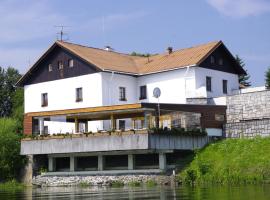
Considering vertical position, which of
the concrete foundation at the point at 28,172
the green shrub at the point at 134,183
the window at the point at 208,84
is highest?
the window at the point at 208,84

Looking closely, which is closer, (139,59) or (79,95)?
(79,95)

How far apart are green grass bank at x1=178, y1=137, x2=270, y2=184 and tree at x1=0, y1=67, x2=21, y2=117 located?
43.9 meters

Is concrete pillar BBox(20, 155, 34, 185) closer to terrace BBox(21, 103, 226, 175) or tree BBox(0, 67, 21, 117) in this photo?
terrace BBox(21, 103, 226, 175)

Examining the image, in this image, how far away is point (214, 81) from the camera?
4762 cm

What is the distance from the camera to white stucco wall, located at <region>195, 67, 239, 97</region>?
149 ft

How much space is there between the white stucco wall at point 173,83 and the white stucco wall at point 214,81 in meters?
0.55

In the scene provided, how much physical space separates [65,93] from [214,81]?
12.5 meters

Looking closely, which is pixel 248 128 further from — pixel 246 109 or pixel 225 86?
pixel 225 86

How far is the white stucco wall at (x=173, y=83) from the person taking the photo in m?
45.6

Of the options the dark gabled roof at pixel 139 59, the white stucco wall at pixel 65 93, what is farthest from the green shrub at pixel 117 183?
the dark gabled roof at pixel 139 59

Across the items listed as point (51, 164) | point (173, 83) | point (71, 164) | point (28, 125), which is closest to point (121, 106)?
point (71, 164)

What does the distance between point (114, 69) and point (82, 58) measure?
2807mm

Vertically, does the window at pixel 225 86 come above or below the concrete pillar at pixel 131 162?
above

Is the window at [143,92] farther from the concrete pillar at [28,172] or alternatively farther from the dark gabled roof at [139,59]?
the concrete pillar at [28,172]
